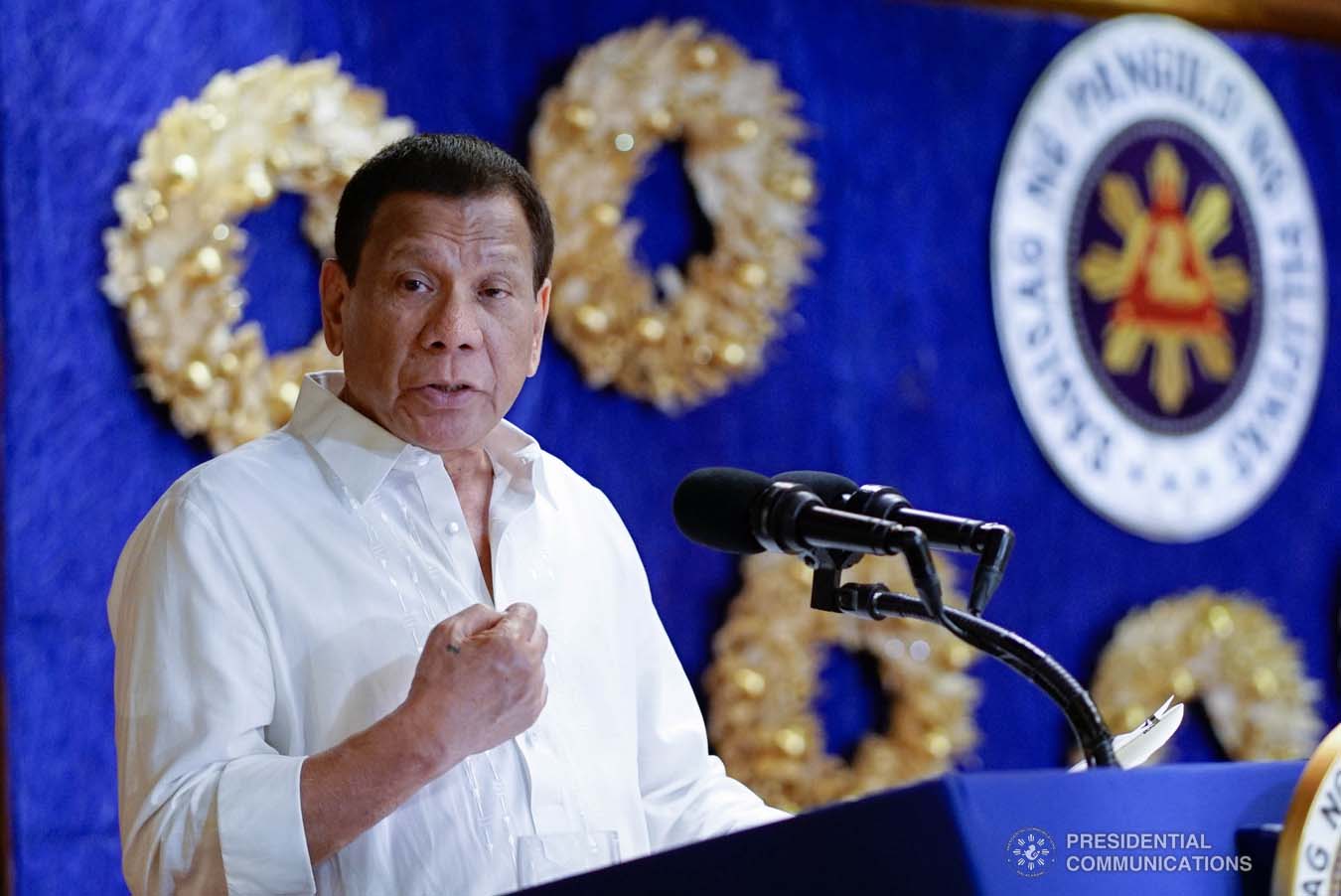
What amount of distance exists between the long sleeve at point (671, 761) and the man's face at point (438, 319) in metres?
0.33

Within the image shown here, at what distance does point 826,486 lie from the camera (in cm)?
163

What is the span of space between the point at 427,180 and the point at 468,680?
1.96 ft

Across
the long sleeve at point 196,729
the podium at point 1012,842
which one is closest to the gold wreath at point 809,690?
the long sleeve at point 196,729

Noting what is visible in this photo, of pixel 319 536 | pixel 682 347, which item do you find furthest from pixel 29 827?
pixel 682 347

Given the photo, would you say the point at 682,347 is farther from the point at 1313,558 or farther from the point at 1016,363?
the point at 1313,558

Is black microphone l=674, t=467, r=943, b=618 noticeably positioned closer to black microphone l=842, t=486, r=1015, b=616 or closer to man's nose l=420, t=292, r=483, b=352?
black microphone l=842, t=486, r=1015, b=616

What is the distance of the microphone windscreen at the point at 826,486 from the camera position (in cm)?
162

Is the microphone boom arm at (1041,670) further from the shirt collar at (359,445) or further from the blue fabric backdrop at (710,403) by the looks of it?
the blue fabric backdrop at (710,403)

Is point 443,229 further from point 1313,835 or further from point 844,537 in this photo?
point 1313,835

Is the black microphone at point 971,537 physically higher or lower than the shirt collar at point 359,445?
higher

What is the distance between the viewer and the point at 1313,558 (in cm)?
438

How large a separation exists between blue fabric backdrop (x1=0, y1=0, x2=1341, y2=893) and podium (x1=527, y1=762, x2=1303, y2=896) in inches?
68.8

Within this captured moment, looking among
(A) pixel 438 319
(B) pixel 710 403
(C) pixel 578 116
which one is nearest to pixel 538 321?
(A) pixel 438 319

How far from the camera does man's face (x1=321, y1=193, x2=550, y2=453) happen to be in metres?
1.99
